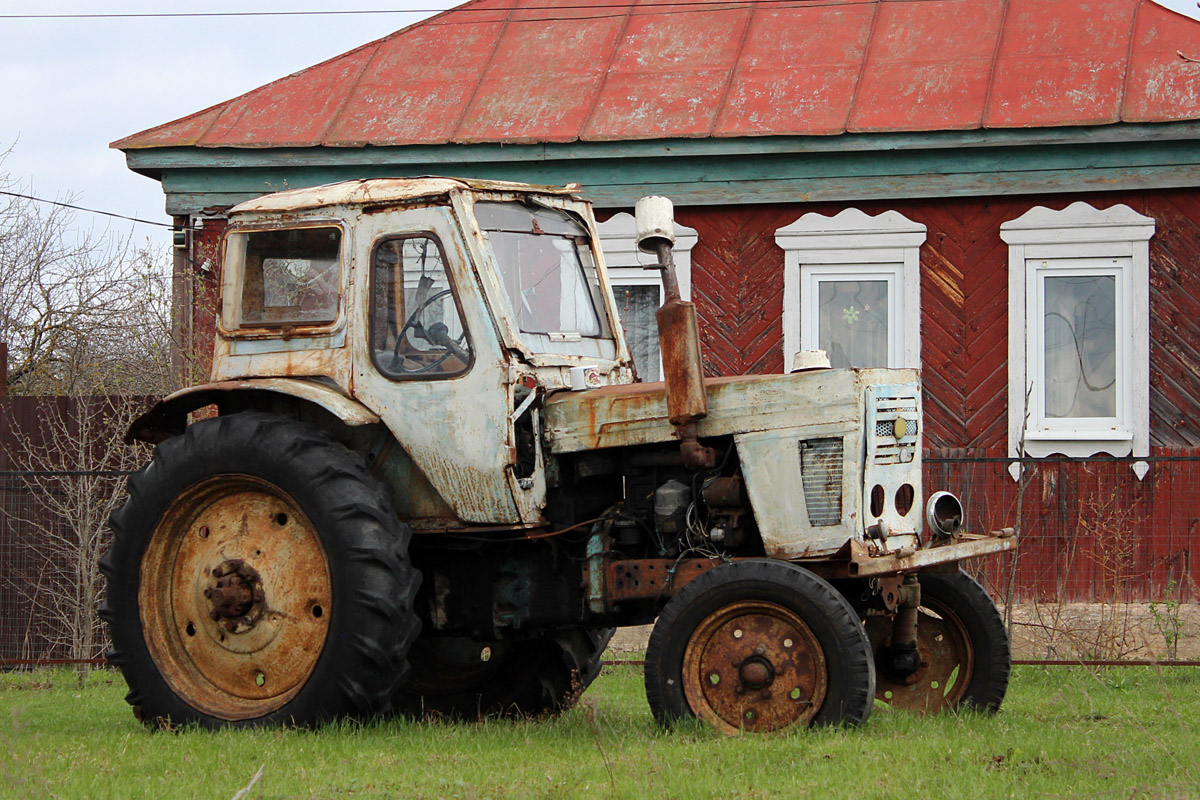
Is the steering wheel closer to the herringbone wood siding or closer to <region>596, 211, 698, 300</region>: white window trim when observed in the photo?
<region>596, 211, 698, 300</region>: white window trim

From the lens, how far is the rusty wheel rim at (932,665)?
6641 mm

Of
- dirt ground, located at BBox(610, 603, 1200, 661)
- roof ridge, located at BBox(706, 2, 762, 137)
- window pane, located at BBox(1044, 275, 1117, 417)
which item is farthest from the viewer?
roof ridge, located at BBox(706, 2, 762, 137)

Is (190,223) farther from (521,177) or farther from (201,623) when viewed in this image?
(201,623)

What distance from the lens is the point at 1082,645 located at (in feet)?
32.1

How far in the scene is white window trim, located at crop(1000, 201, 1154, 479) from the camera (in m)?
11.3

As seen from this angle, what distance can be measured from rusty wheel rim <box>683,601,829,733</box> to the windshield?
161 centimetres

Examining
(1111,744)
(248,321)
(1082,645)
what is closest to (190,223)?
(248,321)

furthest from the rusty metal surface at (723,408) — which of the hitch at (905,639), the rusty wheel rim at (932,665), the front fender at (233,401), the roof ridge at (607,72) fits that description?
the roof ridge at (607,72)

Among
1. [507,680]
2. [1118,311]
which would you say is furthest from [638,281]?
[507,680]

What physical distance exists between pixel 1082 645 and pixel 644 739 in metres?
5.10

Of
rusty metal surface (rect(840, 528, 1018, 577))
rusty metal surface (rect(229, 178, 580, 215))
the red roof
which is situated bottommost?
rusty metal surface (rect(840, 528, 1018, 577))

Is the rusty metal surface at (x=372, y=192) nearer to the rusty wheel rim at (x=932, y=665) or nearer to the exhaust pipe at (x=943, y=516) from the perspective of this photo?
the exhaust pipe at (x=943, y=516)

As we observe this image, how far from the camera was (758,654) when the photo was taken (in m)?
5.76

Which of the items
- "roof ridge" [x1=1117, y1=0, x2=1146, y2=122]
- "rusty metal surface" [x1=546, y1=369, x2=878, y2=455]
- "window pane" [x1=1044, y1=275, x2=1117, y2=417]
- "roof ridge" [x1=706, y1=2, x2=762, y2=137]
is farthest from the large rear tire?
"roof ridge" [x1=1117, y1=0, x2=1146, y2=122]
